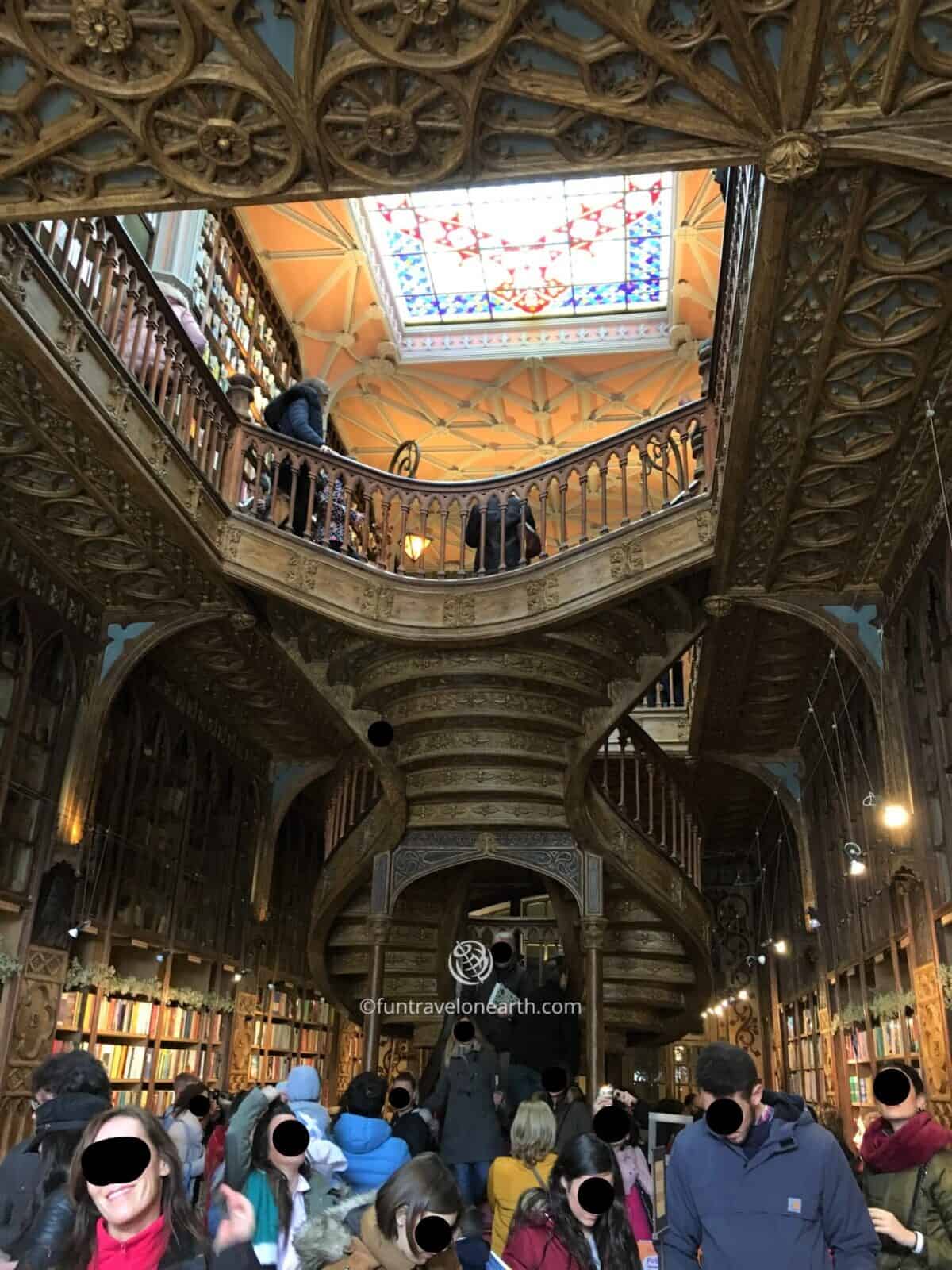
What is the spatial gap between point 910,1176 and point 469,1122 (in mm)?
3246

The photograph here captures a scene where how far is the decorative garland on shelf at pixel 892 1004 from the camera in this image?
5984mm

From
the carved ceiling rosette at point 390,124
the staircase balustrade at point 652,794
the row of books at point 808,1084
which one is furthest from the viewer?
the row of books at point 808,1084

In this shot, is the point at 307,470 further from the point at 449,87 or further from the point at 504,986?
the point at 504,986

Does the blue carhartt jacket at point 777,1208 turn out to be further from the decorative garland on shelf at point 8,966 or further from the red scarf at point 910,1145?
the decorative garland on shelf at point 8,966

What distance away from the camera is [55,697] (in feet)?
21.9

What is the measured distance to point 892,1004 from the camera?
6.28m

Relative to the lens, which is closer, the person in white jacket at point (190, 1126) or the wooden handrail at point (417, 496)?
the person in white jacket at point (190, 1126)

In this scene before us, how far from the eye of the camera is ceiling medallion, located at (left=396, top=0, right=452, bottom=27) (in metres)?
3.12

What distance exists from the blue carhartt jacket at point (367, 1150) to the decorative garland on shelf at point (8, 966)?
3421mm

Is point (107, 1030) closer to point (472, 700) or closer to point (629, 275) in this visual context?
point (472, 700)

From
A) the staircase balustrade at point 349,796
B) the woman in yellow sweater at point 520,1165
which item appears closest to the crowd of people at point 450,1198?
the woman in yellow sweater at point 520,1165

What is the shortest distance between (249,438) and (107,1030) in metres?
4.23

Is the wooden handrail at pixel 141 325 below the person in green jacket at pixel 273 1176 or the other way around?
the other way around

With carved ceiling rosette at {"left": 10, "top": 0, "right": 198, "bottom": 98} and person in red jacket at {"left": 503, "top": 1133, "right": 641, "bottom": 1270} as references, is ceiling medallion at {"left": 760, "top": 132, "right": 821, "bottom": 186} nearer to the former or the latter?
carved ceiling rosette at {"left": 10, "top": 0, "right": 198, "bottom": 98}
